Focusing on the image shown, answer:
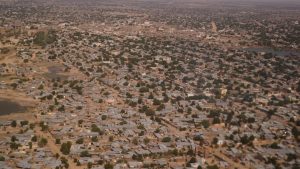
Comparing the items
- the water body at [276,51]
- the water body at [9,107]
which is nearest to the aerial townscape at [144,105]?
the water body at [9,107]

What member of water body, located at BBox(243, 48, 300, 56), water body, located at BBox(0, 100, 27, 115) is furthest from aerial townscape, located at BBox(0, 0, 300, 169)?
water body, located at BBox(243, 48, 300, 56)

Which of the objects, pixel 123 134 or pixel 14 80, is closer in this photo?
pixel 123 134

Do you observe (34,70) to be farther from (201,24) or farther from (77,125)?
(201,24)

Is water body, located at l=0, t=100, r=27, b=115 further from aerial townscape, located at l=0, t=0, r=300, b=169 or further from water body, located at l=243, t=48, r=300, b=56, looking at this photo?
water body, located at l=243, t=48, r=300, b=56

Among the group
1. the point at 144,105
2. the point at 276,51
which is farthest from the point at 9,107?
the point at 276,51

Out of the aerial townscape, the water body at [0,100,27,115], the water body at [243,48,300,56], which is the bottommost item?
the water body at [243,48,300,56]

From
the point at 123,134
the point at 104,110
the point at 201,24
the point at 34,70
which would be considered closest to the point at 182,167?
the point at 123,134

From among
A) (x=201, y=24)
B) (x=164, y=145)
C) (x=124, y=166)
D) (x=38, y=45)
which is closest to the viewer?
(x=124, y=166)
